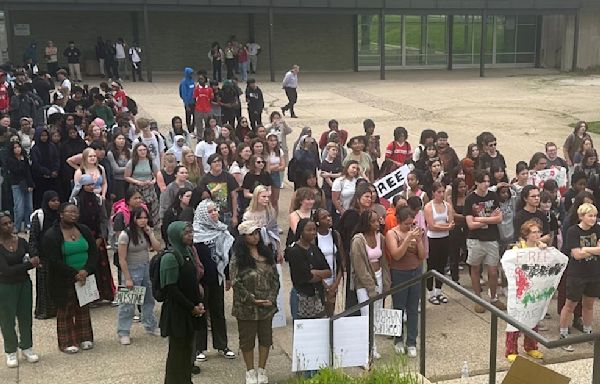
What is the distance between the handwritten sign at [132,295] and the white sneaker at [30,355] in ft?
3.18

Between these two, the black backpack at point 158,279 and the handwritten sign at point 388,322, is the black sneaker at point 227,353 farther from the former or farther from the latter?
the handwritten sign at point 388,322

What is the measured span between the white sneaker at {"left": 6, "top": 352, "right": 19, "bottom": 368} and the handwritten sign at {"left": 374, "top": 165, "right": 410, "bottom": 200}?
15.4 ft

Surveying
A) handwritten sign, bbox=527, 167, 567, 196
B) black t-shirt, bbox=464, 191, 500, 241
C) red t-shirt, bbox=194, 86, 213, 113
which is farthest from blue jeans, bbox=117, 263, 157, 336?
red t-shirt, bbox=194, 86, 213, 113

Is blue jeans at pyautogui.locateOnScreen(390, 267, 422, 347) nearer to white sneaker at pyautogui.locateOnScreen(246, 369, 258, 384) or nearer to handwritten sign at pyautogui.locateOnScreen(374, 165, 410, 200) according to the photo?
white sneaker at pyautogui.locateOnScreen(246, 369, 258, 384)

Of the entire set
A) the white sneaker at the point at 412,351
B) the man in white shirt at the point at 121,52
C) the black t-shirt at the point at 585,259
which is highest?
the man in white shirt at the point at 121,52

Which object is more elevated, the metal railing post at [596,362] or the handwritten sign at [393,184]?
the handwritten sign at [393,184]

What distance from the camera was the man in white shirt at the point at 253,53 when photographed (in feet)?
106

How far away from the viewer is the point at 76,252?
279 inches

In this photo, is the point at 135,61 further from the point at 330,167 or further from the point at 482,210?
the point at 482,210

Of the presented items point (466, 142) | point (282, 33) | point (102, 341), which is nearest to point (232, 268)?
point (102, 341)

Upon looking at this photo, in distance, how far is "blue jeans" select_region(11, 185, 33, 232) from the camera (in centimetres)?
1077

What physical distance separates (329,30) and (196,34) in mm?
6799

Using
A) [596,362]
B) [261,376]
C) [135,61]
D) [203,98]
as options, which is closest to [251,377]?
[261,376]

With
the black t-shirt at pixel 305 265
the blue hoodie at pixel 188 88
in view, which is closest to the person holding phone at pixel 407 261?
the black t-shirt at pixel 305 265
